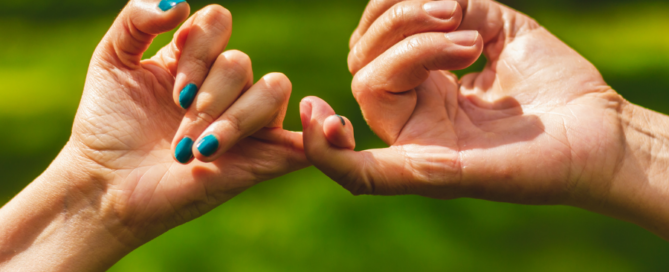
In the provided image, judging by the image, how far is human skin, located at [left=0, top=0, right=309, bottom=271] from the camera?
2.77ft

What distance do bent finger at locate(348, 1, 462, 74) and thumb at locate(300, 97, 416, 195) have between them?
0.25 metres

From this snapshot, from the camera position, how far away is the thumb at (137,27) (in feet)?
2.52

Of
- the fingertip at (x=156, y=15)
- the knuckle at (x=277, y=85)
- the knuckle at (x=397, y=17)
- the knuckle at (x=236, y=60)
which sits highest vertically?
the fingertip at (x=156, y=15)

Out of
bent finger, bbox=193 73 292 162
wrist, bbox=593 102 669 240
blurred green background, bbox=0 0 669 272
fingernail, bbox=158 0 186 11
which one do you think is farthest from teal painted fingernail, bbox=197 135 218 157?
blurred green background, bbox=0 0 669 272

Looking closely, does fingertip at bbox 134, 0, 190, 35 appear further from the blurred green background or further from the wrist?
the blurred green background

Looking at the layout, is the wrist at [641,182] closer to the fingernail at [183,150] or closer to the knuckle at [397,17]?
the knuckle at [397,17]

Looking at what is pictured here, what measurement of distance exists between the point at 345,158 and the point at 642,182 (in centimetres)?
75

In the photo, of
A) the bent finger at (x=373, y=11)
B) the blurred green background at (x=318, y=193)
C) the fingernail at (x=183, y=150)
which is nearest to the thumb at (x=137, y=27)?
the fingernail at (x=183, y=150)

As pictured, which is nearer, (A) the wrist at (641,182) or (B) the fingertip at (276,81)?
(B) the fingertip at (276,81)

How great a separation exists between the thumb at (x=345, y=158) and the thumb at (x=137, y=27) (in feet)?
1.03

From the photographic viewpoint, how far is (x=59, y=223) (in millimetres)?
865

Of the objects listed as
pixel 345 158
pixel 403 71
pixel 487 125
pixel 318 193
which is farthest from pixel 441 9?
pixel 318 193

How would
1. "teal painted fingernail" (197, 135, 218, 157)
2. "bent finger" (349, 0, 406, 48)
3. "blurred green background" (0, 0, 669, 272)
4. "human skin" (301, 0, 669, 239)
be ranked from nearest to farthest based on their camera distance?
"teal painted fingernail" (197, 135, 218, 157)
"human skin" (301, 0, 669, 239)
"bent finger" (349, 0, 406, 48)
"blurred green background" (0, 0, 669, 272)

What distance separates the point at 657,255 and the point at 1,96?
3554 millimetres
